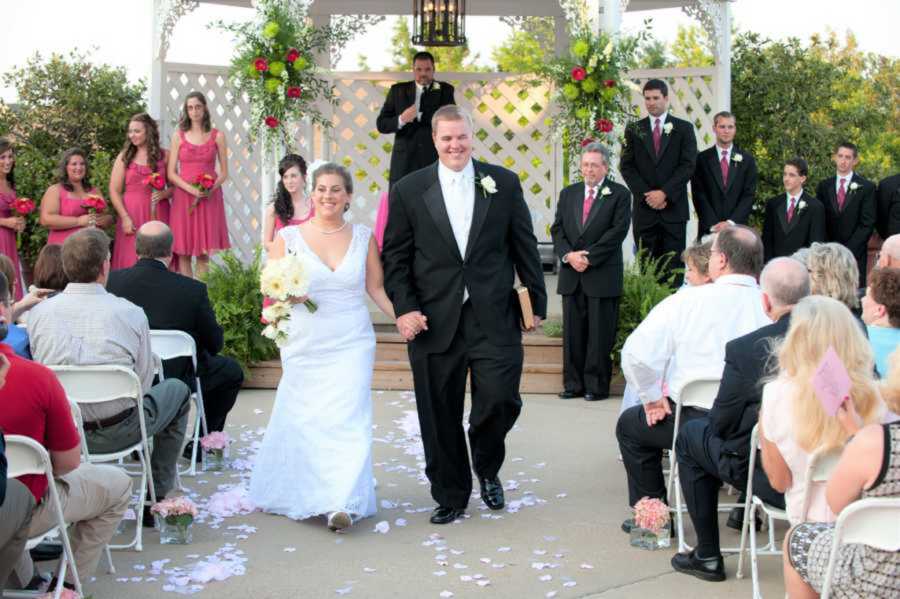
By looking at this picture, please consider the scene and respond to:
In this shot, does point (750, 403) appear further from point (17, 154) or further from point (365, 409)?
point (17, 154)

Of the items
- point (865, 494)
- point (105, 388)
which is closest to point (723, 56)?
A: point (105, 388)

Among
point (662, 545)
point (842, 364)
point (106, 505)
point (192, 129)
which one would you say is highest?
point (192, 129)

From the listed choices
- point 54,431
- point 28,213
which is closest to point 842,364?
point 54,431

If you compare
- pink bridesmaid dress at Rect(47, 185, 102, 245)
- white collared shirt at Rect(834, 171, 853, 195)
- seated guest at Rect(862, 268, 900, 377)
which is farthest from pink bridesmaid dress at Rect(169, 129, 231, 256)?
seated guest at Rect(862, 268, 900, 377)

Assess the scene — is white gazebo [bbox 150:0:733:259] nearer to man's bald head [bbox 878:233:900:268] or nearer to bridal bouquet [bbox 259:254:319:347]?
man's bald head [bbox 878:233:900:268]

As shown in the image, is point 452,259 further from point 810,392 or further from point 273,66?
point 273,66

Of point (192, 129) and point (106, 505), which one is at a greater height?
point (192, 129)

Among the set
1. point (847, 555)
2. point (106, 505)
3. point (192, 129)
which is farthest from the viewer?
point (192, 129)

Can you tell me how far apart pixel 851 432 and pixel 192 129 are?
8.06m

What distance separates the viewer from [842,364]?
12.2 ft

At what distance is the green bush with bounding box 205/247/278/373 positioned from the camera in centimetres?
939

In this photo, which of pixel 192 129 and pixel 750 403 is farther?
pixel 192 129

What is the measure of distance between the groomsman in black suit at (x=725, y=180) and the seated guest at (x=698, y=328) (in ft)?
17.6

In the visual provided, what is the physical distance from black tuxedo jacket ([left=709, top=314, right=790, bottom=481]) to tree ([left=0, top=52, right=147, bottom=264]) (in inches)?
345
